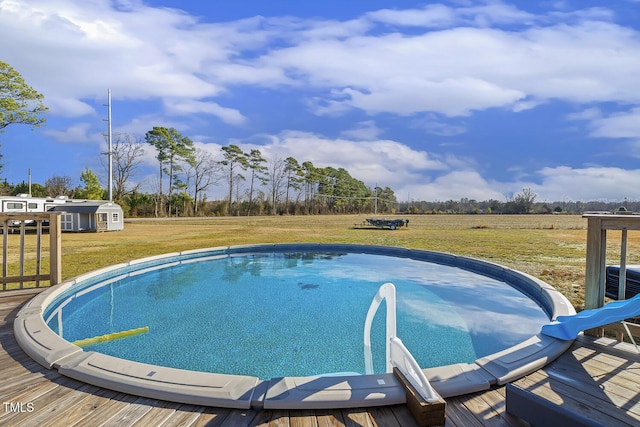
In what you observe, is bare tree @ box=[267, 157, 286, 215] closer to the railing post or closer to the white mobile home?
the white mobile home

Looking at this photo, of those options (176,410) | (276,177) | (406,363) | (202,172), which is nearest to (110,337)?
(176,410)

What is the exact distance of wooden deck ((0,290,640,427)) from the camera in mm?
1592

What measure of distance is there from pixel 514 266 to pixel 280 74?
10.2m

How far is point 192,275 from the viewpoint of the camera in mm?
7012

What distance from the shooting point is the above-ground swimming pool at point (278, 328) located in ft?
6.20

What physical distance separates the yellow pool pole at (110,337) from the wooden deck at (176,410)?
5.69 feet

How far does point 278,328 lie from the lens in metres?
4.22

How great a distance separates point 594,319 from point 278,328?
10.8 ft

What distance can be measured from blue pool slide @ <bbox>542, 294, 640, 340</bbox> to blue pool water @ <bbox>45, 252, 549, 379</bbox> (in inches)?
46.3

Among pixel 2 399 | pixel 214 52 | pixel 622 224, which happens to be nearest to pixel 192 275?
pixel 2 399

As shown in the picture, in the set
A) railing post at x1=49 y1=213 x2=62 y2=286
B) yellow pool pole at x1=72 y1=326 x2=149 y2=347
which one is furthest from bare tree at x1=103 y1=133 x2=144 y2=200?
yellow pool pole at x1=72 y1=326 x2=149 y2=347

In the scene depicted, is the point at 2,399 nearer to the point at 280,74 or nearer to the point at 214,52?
the point at 214,52

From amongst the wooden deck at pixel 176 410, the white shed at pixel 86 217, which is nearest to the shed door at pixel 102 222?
the white shed at pixel 86 217

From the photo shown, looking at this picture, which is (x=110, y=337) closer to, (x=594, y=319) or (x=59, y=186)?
(x=594, y=319)
